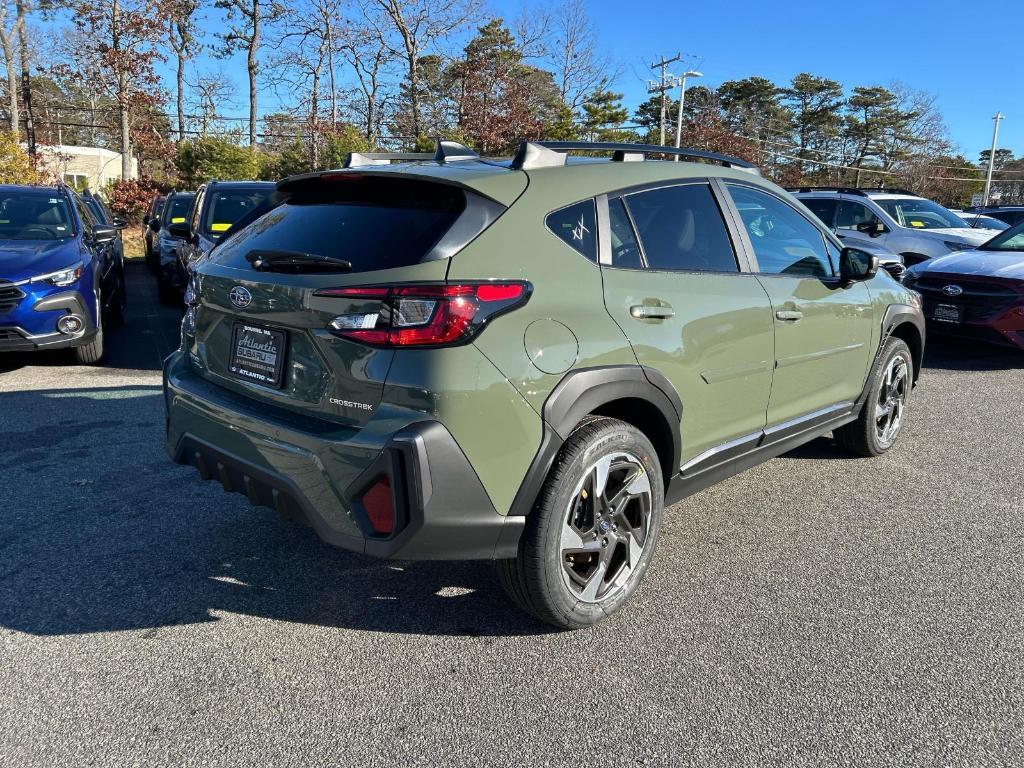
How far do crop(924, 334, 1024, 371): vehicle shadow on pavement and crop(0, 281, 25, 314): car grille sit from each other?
852cm

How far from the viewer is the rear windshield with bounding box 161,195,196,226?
43.4 ft

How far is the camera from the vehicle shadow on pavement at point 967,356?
27.2 feet

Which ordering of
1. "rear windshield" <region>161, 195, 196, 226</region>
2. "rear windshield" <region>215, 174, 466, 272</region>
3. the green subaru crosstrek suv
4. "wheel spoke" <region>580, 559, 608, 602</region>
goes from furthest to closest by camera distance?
"rear windshield" <region>161, 195, 196, 226</region> < "wheel spoke" <region>580, 559, 608, 602</region> < "rear windshield" <region>215, 174, 466, 272</region> < the green subaru crosstrek suv

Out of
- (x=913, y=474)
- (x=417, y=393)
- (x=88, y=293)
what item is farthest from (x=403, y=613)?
(x=88, y=293)

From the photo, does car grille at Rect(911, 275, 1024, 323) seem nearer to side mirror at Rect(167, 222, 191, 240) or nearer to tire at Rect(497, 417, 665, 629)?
tire at Rect(497, 417, 665, 629)

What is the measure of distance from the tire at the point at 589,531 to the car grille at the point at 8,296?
217 inches

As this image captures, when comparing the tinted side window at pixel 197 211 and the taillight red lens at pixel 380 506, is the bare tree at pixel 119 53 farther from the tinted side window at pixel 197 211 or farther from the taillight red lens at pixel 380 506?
the taillight red lens at pixel 380 506

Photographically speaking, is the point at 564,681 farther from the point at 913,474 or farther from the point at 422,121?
the point at 422,121

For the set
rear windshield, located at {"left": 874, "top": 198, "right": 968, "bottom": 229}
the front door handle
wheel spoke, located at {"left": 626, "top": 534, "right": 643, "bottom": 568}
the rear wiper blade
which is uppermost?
rear windshield, located at {"left": 874, "top": 198, "right": 968, "bottom": 229}

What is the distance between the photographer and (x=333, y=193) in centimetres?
308

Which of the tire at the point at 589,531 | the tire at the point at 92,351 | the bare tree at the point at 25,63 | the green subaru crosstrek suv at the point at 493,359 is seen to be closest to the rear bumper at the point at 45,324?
the tire at the point at 92,351

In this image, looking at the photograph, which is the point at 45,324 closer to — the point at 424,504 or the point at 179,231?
the point at 179,231

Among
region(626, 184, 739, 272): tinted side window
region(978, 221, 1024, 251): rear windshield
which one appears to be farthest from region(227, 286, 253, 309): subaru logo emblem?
region(978, 221, 1024, 251): rear windshield

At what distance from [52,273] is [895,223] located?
10860 millimetres
